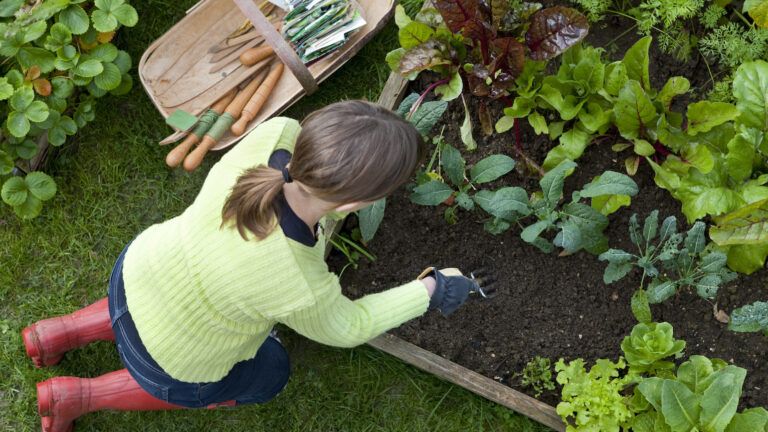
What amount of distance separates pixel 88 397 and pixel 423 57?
165 cm

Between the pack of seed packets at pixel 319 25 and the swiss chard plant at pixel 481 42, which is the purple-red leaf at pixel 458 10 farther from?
the pack of seed packets at pixel 319 25

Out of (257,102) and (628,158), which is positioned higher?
(257,102)

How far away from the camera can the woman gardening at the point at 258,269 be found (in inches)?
75.4

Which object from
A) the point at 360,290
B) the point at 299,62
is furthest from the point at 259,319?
the point at 299,62

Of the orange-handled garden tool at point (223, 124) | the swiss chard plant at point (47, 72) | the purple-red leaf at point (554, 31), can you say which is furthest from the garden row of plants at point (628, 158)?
the swiss chard plant at point (47, 72)

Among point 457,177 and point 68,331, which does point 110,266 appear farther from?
point 457,177

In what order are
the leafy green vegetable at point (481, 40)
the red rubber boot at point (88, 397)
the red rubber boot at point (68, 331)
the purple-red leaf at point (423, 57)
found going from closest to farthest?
1. the leafy green vegetable at point (481, 40)
2. the purple-red leaf at point (423, 57)
3. the red rubber boot at point (88, 397)
4. the red rubber boot at point (68, 331)

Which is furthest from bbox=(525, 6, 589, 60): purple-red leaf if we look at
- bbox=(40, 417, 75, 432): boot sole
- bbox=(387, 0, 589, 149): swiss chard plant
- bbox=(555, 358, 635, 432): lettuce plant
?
bbox=(40, 417, 75, 432): boot sole

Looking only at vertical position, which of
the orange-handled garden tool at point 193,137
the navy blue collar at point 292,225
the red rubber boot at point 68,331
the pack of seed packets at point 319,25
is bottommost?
the red rubber boot at point 68,331

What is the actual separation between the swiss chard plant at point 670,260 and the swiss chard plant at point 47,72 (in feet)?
6.26

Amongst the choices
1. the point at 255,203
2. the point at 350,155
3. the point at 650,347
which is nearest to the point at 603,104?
the point at 650,347

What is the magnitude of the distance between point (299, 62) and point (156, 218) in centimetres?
95

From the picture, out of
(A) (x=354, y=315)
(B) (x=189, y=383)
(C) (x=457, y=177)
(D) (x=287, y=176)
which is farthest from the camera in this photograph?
(C) (x=457, y=177)

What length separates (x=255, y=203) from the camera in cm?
201
